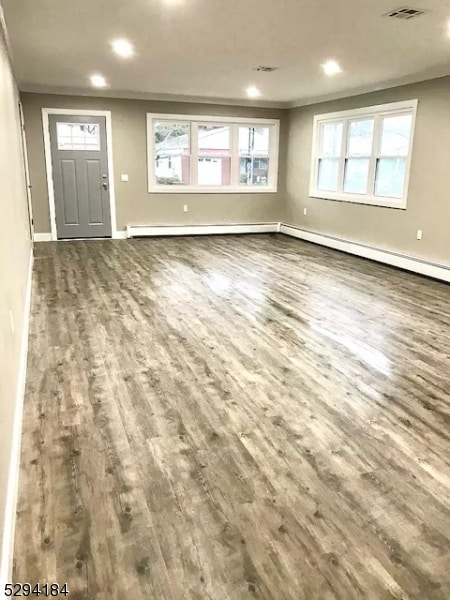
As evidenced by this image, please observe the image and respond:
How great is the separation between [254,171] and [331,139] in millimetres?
1829

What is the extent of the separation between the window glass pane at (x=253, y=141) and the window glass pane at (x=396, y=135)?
306 cm

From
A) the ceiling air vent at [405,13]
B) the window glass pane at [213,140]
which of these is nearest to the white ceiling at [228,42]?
the ceiling air vent at [405,13]

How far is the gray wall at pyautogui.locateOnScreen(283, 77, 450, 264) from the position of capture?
604 centimetres

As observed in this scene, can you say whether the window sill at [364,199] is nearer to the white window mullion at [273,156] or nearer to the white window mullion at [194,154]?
the white window mullion at [273,156]

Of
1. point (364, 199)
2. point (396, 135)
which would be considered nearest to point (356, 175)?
point (364, 199)

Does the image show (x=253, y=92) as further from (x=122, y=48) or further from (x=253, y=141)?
(x=122, y=48)

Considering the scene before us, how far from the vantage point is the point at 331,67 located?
18.9 feet

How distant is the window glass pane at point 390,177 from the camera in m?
6.86

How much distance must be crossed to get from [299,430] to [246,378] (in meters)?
0.69

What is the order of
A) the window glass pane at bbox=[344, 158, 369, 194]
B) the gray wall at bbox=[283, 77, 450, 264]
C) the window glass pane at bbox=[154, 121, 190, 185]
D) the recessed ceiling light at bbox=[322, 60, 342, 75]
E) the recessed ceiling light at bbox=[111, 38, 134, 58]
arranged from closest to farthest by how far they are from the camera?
the recessed ceiling light at bbox=[111, 38, 134, 58], the recessed ceiling light at bbox=[322, 60, 342, 75], the gray wall at bbox=[283, 77, 450, 264], the window glass pane at bbox=[344, 158, 369, 194], the window glass pane at bbox=[154, 121, 190, 185]

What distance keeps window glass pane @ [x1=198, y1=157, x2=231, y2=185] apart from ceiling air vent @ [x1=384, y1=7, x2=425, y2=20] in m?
5.80

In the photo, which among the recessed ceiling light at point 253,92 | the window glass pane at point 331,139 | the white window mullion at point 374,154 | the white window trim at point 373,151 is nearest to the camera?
the white window trim at point 373,151

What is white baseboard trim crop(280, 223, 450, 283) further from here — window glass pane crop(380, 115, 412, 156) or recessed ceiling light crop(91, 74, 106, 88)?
recessed ceiling light crop(91, 74, 106, 88)

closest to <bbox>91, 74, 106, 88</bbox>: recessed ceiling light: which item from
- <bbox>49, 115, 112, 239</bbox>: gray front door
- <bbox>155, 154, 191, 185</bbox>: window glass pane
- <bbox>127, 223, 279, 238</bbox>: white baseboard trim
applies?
<bbox>49, 115, 112, 239</bbox>: gray front door
